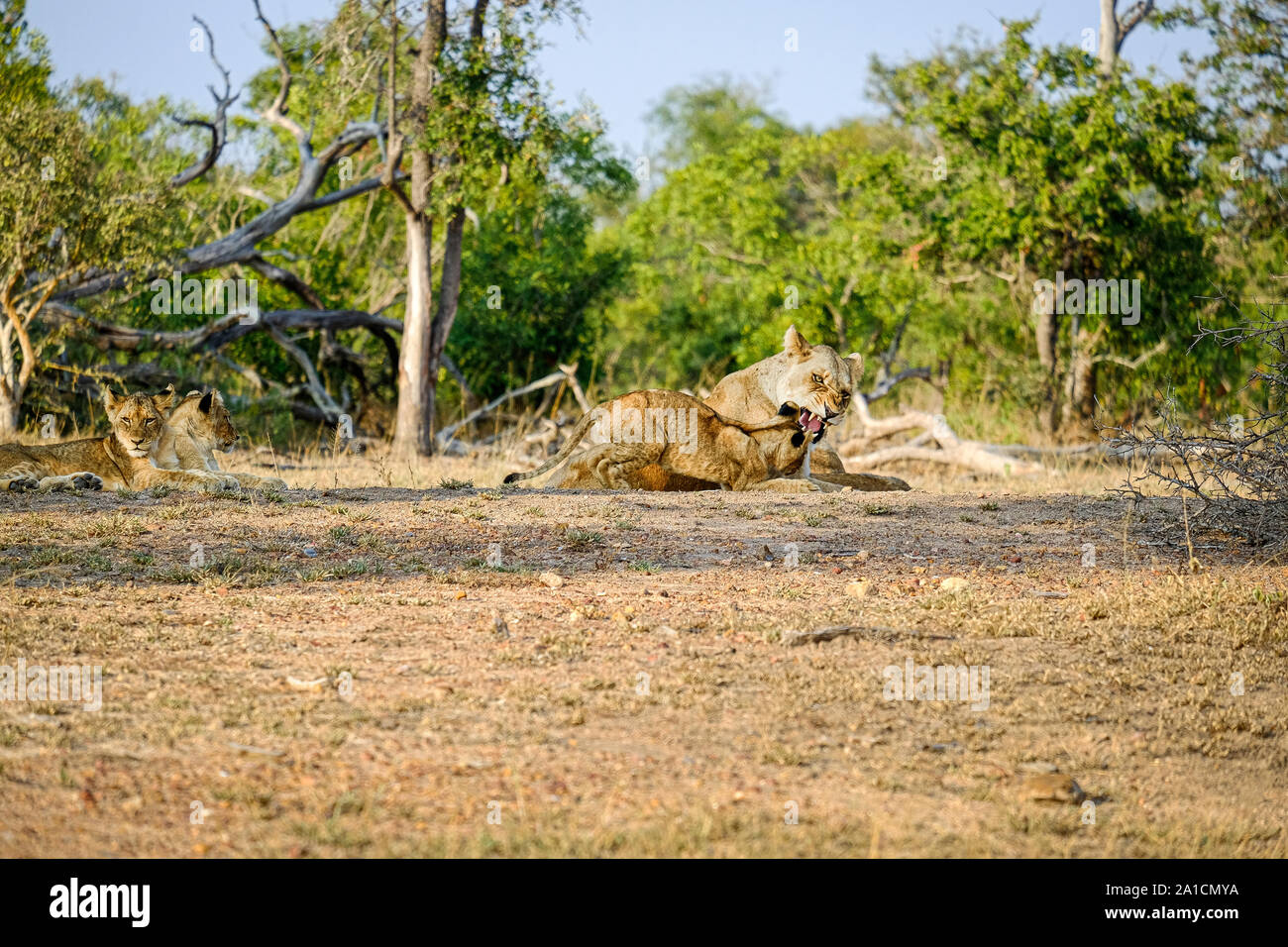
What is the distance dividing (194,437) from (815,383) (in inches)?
187

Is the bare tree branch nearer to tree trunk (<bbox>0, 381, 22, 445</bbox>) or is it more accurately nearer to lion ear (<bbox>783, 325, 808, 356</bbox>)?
tree trunk (<bbox>0, 381, 22, 445</bbox>)

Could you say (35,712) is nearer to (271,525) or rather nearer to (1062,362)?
(271,525)

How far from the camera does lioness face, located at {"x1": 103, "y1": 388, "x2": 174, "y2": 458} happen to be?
941cm

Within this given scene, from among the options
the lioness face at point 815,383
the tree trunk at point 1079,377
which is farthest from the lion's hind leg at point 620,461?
the tree trunk at point 1079,377

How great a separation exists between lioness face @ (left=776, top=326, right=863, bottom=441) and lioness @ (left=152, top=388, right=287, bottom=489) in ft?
13.0

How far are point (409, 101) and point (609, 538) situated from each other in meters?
10.8

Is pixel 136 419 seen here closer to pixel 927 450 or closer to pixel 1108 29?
pixel 927 450

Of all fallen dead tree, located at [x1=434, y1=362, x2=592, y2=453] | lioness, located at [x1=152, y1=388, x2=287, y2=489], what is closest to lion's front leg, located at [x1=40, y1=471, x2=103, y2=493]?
lioness, located at [x1=152, y1=388, x2=287, y2=489]

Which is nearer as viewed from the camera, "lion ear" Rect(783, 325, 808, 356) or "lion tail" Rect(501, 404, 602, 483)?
"lion ear" Rect(783, 325, 808, 356)

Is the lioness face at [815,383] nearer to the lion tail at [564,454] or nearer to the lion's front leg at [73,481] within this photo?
the lion tail at [564,454]

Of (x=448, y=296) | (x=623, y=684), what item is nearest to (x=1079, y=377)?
(x=448, y=296)

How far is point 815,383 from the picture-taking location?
971 cm

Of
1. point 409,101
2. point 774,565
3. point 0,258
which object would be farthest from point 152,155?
point 774,565

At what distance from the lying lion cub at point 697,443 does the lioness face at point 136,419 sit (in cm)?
333
